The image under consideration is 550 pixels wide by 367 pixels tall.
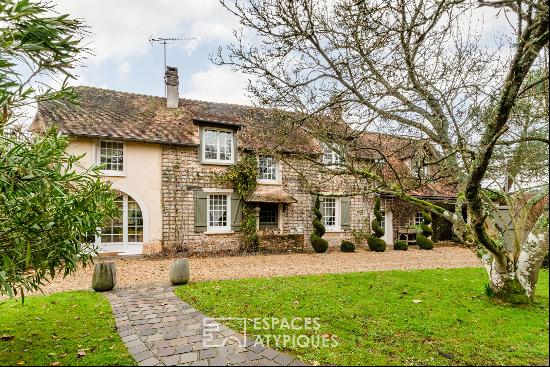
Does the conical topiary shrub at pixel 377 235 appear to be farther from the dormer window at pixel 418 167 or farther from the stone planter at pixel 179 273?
the stone planter at pixel 179 273

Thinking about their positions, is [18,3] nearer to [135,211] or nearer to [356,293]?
[356,293]

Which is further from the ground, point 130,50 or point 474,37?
point 130,50

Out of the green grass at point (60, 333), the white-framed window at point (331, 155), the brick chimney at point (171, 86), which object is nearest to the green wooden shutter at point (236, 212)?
the white-framed window at point (331, 155)

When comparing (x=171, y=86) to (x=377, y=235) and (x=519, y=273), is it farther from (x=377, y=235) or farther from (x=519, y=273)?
(x=519, y=273)

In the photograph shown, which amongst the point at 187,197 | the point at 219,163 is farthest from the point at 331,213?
the point at 187,197

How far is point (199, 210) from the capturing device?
15328 millimetres

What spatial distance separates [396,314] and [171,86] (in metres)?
15.2

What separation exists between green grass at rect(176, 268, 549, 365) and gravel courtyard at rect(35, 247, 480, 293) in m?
1.64

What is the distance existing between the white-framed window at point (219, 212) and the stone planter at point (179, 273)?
7135mm

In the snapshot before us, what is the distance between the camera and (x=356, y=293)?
7426 mm

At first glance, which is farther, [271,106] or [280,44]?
[271,106]

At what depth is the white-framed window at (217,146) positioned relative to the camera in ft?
51.5

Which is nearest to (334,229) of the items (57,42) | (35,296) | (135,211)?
(135,211)

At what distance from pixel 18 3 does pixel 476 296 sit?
902cm
